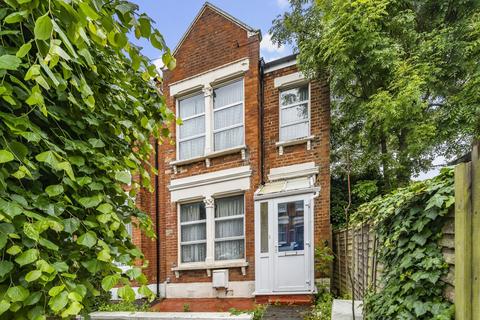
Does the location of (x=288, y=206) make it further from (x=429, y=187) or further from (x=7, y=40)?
(x=7, y=40)

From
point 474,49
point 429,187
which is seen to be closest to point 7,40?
point 429,187

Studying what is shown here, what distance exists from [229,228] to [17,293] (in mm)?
6799

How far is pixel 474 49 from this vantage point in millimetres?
5527

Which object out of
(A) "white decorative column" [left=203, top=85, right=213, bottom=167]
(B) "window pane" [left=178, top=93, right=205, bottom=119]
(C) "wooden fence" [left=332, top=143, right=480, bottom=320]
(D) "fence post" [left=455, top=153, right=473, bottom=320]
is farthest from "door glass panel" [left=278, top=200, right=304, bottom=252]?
(D) "fence post" [left=455, top=153, right=473, bottom=320]

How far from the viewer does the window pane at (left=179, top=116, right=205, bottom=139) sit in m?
8.80

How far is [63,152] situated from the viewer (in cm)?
163

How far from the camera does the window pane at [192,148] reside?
873 centimetres

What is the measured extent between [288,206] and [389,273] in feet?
13.8

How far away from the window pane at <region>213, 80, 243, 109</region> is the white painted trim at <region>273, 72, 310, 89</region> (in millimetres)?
972

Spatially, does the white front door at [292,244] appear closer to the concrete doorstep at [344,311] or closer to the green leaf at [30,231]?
the concrete doorstep at [344,311]

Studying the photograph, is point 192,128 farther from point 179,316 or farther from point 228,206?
point 179,316

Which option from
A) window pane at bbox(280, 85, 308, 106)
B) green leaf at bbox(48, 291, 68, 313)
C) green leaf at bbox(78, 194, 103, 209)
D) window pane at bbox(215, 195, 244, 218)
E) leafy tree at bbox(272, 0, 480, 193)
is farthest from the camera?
window pane at bbox(215, 195, 244, 218)

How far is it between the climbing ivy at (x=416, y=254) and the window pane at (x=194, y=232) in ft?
19.7

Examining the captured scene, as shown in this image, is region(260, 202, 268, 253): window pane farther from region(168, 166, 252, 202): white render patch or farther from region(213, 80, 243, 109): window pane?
region(213, 80, 243, 109): window pane
